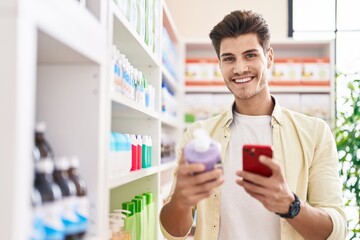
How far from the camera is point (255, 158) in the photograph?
1.82 m

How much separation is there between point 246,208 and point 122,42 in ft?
3.40

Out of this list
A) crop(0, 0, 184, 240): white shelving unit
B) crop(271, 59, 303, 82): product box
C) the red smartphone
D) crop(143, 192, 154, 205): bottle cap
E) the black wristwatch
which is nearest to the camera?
crop(0, 0, 184, 240): white shelving unit

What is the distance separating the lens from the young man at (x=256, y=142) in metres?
2.23

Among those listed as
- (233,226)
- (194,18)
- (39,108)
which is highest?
(194,18)

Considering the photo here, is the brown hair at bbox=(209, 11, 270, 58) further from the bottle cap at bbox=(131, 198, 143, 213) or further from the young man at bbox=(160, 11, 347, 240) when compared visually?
the bottle cap at bbox=(131, 198, 143, 213)

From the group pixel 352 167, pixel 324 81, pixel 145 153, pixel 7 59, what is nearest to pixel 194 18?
pixel 324 81

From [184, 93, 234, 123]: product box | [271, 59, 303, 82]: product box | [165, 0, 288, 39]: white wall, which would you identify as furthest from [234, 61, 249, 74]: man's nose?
[165, 0, 288, 39]: white wall

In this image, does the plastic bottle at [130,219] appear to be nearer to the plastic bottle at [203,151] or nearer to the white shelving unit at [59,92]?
the white shelving unit at [59,92]

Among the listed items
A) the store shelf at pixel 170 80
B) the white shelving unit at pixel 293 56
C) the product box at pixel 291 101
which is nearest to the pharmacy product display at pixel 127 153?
the store shelf at pixel 170 80

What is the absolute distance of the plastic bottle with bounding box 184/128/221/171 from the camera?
65.6 inches

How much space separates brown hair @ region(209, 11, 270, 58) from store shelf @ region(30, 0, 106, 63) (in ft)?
2.89

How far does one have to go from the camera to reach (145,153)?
2869 mm

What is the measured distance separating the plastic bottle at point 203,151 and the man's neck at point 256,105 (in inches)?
30.5

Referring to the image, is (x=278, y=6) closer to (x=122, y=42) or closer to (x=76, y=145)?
(x=122, y=42)
